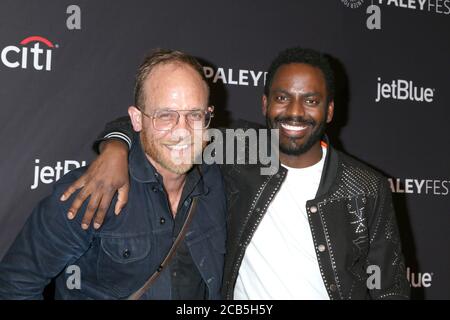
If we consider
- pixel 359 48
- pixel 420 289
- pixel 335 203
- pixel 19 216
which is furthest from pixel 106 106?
pixel 420 289

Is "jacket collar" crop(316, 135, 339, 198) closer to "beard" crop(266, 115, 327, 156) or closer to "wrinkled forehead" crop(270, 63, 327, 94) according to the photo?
"beard" crop(266, 115, 327, 156)

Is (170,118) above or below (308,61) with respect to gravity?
below

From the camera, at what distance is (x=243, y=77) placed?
8.48 feet

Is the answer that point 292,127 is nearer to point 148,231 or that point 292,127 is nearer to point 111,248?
point 148,231

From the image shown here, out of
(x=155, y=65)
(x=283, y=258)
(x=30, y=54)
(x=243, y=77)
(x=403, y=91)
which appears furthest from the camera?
(x=403, y=91)

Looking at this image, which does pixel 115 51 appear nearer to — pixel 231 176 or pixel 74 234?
pixel 231 176

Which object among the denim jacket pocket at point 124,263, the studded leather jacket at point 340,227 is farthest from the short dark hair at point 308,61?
the denim jacket pocket at point 124,263

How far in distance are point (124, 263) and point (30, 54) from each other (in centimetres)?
127

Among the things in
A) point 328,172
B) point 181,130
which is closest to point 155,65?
point 181,130

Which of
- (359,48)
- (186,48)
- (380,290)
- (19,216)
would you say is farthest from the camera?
(359,48)

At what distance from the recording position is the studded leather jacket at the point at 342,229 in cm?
184

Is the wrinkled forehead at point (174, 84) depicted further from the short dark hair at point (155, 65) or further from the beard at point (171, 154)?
the beard at point (171, 154)

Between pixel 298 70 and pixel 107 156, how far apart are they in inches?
34.7

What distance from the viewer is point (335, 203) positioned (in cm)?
191
